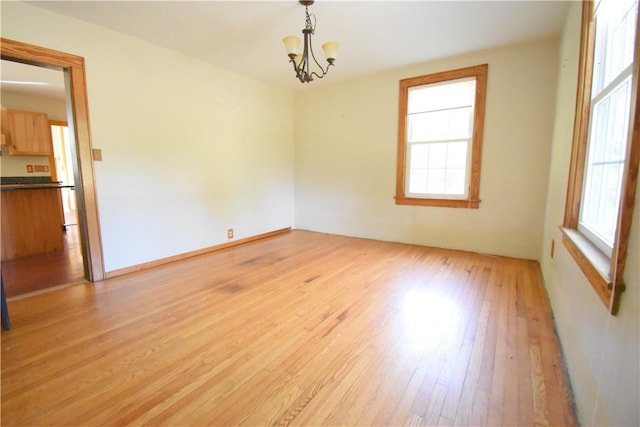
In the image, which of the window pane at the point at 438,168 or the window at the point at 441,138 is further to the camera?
the window pane at the point at 438,168

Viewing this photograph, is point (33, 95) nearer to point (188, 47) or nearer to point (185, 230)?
point (188, 47)

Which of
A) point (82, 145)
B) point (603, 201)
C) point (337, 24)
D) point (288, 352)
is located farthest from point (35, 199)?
point (603, 201)

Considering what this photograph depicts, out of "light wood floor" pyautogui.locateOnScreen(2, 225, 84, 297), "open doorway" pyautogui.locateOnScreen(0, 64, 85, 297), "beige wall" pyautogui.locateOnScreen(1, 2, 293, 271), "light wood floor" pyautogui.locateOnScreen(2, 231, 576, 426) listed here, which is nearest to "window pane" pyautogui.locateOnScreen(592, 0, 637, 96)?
"light wood floor" pyautogui.locateOnScreen(2, 231, 576, 426)

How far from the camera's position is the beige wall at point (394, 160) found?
323 cm

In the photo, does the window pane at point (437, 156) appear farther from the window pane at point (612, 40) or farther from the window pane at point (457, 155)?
the window pane at point (612, 40)

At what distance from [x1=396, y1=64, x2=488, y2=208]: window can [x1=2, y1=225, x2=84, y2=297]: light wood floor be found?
4003mm

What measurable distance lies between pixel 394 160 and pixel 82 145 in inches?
141

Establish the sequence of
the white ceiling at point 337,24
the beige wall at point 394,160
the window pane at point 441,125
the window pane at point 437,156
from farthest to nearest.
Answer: the window pane at point 437,156 → the window pane at point 441,125 → the beige wall at point 394,160 → the white ceiling at point 337,24

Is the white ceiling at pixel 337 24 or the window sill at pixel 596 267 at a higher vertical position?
the white ceiling at pixel 337 24

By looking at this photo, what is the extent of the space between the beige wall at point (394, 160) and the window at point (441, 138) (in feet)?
0.34

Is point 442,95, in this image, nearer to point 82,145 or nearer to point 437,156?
point 437,156

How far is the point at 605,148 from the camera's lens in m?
1.46

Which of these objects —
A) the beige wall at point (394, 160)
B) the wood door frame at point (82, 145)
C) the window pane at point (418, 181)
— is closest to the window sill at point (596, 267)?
the beige wall at point (394, 160)

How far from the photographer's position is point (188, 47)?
321 cm
